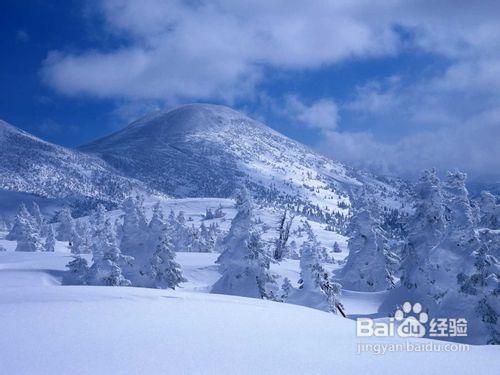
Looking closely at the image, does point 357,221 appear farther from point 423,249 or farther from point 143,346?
point 143,346

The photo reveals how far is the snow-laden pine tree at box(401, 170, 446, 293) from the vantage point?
36.1 m

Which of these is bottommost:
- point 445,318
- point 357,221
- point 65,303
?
point 445,318

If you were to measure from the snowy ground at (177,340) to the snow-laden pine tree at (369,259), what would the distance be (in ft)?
116

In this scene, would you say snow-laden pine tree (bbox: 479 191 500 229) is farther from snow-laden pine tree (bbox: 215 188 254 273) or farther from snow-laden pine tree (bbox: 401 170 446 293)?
snow-laden pine tree (bbox: 215 188 254 273)

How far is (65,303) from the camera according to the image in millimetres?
11961

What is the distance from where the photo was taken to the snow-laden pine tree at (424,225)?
36.1m

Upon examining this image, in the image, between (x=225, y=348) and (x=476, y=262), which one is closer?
(x=225, y=348)

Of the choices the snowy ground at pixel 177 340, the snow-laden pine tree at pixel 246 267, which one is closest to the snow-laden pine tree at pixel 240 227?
the snow-laden pine tree at pixel 246 267

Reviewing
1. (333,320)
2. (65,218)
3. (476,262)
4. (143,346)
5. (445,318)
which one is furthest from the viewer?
(65,218)

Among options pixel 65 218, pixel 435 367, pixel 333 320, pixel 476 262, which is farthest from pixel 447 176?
pixel 65 218

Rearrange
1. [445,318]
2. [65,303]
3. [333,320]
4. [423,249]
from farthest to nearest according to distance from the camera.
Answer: [423,249] < [445,318] < [333,320] < [65,303]

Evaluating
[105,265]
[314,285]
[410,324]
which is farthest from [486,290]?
[105,265]

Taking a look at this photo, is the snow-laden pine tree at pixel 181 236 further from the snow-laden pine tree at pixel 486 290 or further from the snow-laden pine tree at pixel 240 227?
the snow-laden pine tree at pixel 486 290

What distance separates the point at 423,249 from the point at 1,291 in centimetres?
3325
